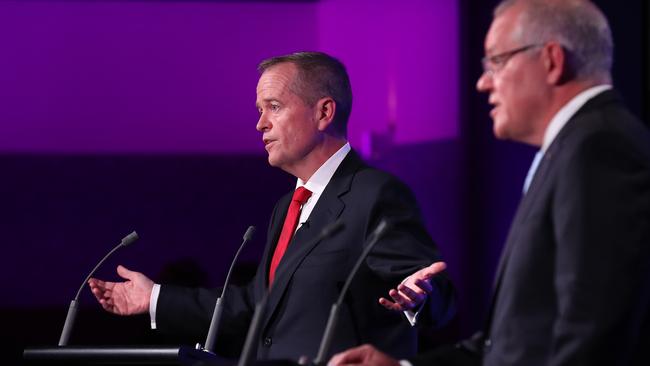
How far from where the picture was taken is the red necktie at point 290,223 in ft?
10.4

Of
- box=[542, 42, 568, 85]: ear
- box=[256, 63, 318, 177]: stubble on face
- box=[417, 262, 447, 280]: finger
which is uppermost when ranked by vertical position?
box=[542, 42, 568, 85]: ear

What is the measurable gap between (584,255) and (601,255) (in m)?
0.03

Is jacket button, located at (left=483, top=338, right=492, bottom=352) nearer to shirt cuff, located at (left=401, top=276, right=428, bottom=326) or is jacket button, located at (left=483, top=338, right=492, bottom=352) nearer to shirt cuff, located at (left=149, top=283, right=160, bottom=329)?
shirt cuff, located at (left=401, top=276, right=428, bottom=326)

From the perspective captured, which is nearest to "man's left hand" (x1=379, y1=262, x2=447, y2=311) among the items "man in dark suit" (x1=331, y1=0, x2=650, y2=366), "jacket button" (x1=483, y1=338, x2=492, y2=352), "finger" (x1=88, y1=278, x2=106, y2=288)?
"man in dark suit" (x1=331, y1=0, x2=650, y2=366)

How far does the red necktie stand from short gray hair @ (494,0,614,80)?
4.27 ft

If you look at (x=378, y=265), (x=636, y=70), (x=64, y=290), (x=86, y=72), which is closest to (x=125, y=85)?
(x=86, y=72)

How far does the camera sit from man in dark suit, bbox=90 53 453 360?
2.91m

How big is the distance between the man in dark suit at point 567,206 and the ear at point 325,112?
3.75ft

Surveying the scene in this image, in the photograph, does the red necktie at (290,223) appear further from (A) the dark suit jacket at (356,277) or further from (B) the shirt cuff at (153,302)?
(B) the shirt cuff at (153,302)

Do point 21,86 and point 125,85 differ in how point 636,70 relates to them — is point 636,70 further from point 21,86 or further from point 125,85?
point 21,86

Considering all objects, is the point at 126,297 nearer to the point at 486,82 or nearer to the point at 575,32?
the point at 486,82

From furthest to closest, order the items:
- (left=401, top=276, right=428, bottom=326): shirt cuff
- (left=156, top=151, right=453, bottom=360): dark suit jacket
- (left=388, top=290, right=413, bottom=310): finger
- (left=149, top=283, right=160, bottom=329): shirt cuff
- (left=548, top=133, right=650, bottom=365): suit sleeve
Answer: (left=149, top=283, right=160, bottom=329): shirt cuff → (left=156, top=151, right=453, bottom=360): dark suit jacket → (left=401, top=276, right=428, bottom=326): shirt cuff → (left=388, top=290, right=413, bottom=310): finger → (left=548, top=133, right=650, bottom=365): suit sleeve

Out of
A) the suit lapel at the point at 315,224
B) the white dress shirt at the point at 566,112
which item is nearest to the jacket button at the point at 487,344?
the white dress shirt at the point at 566,112

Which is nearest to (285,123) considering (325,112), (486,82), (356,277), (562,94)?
(325,112)
